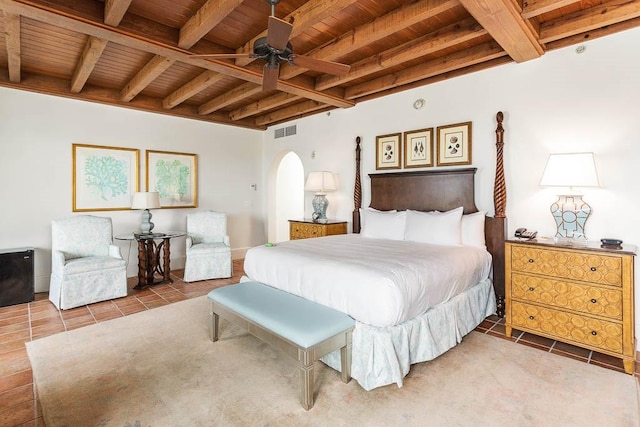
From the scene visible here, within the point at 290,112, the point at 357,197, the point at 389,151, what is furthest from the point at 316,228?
the point at 290,112

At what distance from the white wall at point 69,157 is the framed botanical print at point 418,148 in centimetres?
352

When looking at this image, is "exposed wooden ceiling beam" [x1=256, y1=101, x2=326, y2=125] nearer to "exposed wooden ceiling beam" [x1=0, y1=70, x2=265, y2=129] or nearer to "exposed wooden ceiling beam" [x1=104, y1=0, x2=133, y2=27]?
"exposed wooden ceiling beam" [x1=0, y1=70, x2=265, y2=129]

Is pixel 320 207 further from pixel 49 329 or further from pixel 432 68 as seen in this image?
pixel 49 329

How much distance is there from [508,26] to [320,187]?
10.3 feet

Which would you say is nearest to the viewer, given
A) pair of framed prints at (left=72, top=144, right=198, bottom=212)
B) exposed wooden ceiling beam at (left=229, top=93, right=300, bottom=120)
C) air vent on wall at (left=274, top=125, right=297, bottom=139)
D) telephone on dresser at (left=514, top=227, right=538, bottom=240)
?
telephone on dresser at (left=514, top=227, right=538, bottom=240)

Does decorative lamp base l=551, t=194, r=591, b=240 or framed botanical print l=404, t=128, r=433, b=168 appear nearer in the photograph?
decorative lamp base l=551, t=194, r=591, b=240

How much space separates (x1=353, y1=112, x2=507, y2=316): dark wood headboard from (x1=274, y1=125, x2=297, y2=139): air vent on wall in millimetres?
1719

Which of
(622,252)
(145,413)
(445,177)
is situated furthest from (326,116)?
(145,413)

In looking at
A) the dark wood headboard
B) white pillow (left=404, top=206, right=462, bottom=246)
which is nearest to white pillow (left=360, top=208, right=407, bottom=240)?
white pillow (left=404, top=206, right=462, bottom=246)

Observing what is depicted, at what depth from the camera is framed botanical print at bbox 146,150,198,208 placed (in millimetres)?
5434

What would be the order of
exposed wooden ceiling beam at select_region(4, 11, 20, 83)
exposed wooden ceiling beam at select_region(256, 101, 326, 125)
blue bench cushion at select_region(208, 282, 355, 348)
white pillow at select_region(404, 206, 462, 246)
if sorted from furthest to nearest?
exposed wooden ceiling beam at select_region(256, 101, 326, 125) < white pillow at select_region(404, 206, 462, 246) < exposed wooden ceiling beam at select_region(4, 11, 20, 83) < blue bench cushion at select_region(208, 282, 355, 348)

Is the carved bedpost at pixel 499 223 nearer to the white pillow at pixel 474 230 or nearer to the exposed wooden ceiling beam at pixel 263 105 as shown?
the white pillow at pixel 474 230

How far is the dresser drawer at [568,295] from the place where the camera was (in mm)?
2506

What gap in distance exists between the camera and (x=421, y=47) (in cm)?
324
